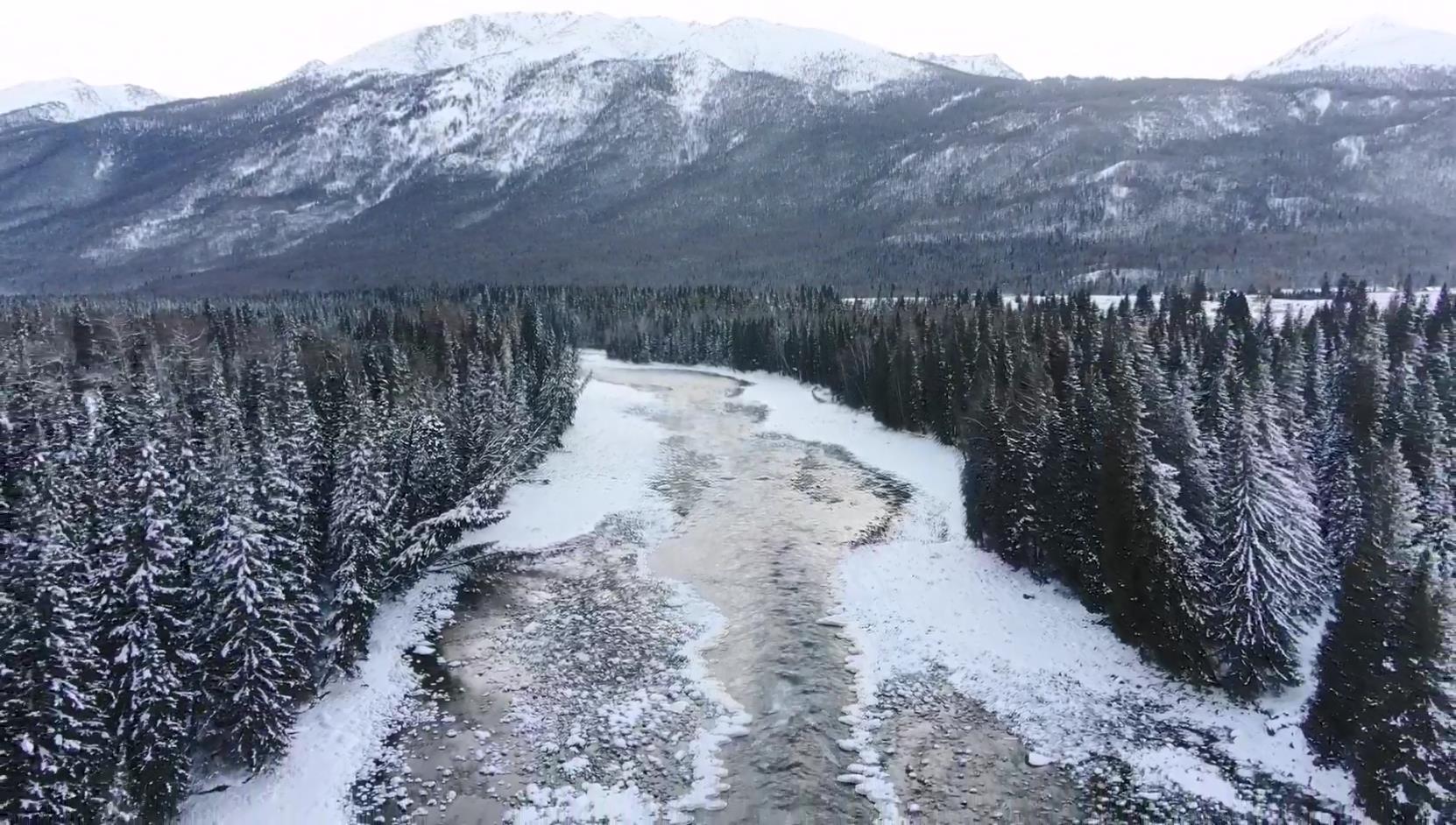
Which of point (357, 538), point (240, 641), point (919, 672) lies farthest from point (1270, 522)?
point (357, 538)

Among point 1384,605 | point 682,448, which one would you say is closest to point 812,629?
point 1384,605

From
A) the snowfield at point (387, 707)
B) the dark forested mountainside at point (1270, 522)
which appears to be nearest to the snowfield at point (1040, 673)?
the dark forested mountainside at point (1270, 522)

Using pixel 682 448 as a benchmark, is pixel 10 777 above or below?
above

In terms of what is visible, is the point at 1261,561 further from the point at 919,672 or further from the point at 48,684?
the point at 48,684

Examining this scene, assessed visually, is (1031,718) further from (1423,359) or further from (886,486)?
(1423,359)

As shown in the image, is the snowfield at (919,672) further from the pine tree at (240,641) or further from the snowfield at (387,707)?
the pine tree at (240,641)

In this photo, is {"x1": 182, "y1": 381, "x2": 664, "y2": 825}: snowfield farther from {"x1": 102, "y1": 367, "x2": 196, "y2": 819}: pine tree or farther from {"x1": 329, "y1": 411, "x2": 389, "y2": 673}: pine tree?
{"x1": 102, "y1": 367, "x2": 196, "y2": 819}: pine tree
